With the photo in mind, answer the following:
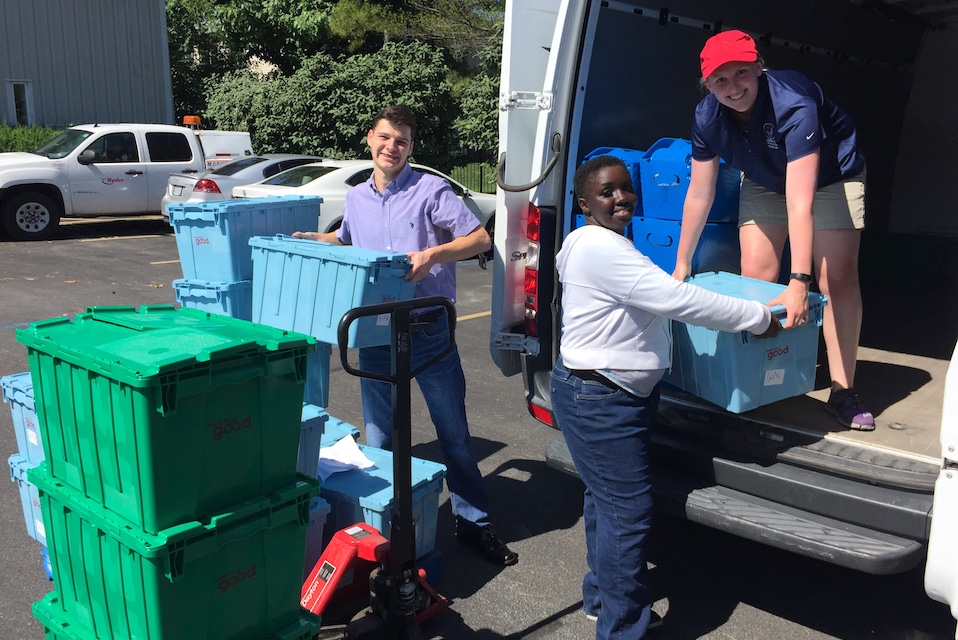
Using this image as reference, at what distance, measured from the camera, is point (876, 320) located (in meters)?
6.04

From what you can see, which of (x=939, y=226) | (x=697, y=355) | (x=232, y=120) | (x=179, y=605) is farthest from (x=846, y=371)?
(x=232, y=120)

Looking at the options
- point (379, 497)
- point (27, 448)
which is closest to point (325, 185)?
point (27, 448)

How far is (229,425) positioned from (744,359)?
182 centimetres

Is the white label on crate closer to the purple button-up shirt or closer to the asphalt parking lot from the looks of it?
the asphalt parking lot

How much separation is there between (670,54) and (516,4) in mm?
1168

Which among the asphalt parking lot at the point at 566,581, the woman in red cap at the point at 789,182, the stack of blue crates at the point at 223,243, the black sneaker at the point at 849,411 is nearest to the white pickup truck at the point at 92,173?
the asphalt parking lot at the point at 566,581

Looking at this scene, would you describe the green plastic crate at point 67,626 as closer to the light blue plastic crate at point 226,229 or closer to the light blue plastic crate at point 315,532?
the light blue plastic crate at point 315,532

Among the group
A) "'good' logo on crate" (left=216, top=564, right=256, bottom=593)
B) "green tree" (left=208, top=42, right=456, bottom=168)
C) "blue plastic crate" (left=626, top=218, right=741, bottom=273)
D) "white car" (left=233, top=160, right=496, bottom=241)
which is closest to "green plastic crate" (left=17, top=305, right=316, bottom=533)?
"'good' logo on crate" (left=216, top=564, right=256, bottom=593)

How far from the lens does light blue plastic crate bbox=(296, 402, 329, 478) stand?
346 centimetres

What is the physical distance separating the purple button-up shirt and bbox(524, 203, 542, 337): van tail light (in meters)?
0.30

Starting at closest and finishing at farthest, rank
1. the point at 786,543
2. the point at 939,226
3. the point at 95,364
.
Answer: the point at 95,364 → the point at 786,543 → the point at 939,226

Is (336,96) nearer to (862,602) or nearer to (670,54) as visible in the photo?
(670,54)

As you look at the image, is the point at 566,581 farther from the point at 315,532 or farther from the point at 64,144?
the point at 64,144

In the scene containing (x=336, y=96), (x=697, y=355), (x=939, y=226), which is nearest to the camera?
(x=697, y=355)
